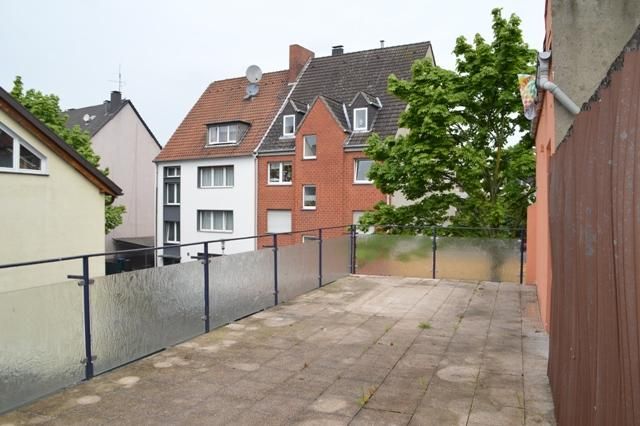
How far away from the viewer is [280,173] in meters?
27.3

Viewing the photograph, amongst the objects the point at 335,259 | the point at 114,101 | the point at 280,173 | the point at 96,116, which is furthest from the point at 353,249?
the point at 114,101

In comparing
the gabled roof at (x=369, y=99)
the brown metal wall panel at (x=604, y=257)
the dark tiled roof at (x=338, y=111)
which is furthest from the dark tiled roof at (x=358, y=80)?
the brown metal wall panel at (x=604, y=257)

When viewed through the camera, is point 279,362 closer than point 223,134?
Yes

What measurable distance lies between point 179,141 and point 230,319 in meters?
25.3

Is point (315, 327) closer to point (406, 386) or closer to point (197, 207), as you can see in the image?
point (406, 386)

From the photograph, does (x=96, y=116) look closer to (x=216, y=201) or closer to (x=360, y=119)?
(x=216, y=201)

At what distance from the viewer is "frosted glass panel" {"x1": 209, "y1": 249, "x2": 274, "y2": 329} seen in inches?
293

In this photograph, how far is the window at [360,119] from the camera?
990 inches

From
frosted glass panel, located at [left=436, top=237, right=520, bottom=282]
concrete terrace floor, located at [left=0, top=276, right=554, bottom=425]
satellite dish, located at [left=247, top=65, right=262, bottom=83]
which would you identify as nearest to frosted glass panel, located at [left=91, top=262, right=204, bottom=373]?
concrete terrace floor, located at [left=0, top=276, right=554, bottom=425]

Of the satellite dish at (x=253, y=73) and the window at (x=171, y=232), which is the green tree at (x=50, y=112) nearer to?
the window at (x=171, y=232)

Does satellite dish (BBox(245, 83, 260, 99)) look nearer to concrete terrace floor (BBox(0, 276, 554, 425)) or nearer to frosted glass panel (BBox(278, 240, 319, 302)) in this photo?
frosted glass panel (BBox(278, 240, 319, 302))

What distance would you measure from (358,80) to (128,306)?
23707 millimetres

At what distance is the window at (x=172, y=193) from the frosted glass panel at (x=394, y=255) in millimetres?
20597

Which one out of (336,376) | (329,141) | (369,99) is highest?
(369,99)
